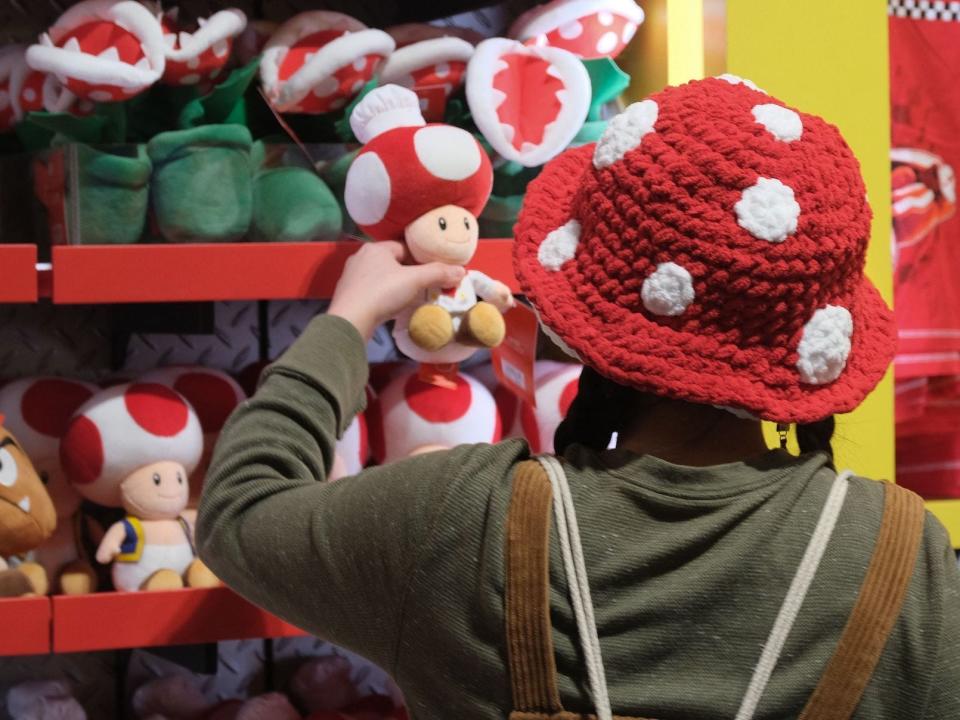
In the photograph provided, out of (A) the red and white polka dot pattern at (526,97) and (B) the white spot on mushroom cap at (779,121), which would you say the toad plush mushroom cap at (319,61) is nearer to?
(A) the red and white polka dot pattern at (526,97)

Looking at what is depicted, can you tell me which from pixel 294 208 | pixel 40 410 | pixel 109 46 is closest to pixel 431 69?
pixel 294 208

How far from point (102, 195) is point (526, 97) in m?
0.45

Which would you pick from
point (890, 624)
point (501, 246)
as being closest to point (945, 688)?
point (890, 624)

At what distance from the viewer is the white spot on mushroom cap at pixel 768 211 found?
2.28 ft

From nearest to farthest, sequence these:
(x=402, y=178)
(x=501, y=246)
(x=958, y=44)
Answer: (x=402, y=178) → (x=501, y=246) → (x=958, y=44)

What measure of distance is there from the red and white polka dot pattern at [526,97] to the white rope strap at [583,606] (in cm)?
70

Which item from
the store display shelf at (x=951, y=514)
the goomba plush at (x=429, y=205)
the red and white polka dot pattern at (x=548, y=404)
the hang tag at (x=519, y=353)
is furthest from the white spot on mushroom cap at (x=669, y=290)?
the store display shelf at (x=951, y=514)

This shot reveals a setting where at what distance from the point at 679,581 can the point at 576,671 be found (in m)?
0.07

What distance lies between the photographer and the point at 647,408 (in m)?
0.78

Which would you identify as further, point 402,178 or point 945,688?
point 402,178

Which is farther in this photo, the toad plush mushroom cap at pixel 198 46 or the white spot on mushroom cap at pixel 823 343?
the toad plush mushroom cap at pixel 198 46

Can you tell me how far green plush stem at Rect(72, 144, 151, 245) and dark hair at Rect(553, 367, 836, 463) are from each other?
2.01 ft

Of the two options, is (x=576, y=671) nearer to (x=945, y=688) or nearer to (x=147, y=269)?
(x=945, y=688)

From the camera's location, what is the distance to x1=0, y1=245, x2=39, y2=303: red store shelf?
1.21 metres
